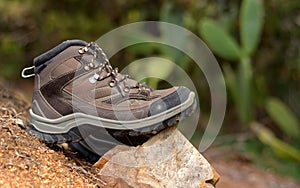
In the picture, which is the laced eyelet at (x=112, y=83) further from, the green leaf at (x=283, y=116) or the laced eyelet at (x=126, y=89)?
the green leaf at (x=283, y=116)

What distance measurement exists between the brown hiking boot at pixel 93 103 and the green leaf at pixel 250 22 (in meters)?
2.02

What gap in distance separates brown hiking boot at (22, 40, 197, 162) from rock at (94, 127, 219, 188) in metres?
0.06

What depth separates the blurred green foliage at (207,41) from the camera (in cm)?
439

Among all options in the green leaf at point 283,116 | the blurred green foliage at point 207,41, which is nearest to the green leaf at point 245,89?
the blurred green foliage at point 207,41

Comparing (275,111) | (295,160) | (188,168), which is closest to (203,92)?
(275,111)

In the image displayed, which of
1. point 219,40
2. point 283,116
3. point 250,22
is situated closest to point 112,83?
point 219,40

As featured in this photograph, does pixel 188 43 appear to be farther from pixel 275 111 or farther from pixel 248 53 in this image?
pixel 275 111

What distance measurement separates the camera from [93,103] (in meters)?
2.04

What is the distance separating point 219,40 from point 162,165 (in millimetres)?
2146

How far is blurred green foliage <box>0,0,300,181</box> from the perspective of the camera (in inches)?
173

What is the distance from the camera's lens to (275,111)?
Result: 4.29 metres

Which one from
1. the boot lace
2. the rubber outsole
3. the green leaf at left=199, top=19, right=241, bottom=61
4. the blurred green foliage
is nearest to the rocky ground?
the rubber outsole

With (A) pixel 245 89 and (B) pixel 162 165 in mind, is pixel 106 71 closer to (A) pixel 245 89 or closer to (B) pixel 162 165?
(B) pixel 162 165

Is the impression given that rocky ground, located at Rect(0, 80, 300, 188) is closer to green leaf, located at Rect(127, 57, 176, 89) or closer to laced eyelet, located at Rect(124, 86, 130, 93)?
laced eyelet, located at Rect(124, 86, 130, 93)
